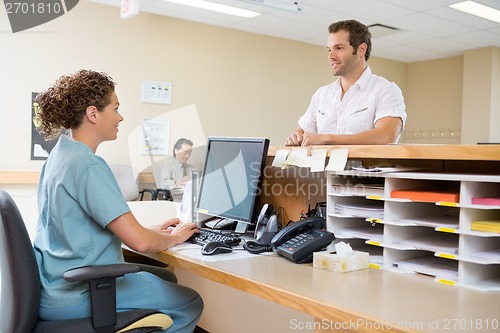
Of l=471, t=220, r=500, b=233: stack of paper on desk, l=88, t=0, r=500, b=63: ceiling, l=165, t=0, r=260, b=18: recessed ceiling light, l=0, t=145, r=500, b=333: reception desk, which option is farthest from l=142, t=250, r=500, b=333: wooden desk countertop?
l=165, t=0, r=260, b=18: recessed ceiling light

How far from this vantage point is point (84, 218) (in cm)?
149

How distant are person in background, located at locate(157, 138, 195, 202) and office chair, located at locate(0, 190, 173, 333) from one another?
3.53m

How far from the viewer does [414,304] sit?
43.1 inches

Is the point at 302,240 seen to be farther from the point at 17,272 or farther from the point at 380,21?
the point at 380,21

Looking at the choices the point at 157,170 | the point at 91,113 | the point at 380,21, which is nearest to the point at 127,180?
the point at 157,170

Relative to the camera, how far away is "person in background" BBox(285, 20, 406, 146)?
2.35 meters

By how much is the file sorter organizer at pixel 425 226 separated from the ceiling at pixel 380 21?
3.61 meters

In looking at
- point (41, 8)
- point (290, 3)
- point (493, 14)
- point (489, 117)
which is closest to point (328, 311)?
point (290, 3)

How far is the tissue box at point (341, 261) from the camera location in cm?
139

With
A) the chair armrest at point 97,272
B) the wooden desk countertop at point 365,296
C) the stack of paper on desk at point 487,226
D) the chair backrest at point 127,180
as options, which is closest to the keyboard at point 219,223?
the wooden desk countertop at point 365,296

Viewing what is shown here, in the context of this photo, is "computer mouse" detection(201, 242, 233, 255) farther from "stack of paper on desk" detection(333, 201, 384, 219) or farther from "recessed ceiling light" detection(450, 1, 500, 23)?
"recessed ceiling light" detection(450, 1, 500, 23)

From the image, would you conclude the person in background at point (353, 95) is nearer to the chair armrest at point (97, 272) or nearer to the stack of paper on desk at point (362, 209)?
the stack of paper on desk at point (362, 209)

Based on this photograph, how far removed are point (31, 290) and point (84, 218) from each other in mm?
246

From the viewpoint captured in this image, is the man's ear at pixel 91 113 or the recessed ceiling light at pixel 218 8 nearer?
the man's ear at pixel 91 113
